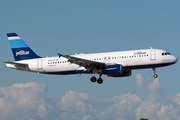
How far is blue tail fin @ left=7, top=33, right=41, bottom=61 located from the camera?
193ft

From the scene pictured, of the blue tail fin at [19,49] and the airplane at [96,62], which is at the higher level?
the blue tail fin at [19,49]

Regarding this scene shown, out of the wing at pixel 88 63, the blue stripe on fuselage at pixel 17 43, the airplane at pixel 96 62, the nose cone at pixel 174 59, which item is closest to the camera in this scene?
the wing at pixel 88 63

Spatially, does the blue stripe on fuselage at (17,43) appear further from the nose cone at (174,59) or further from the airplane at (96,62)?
the nose cone at (174,59)

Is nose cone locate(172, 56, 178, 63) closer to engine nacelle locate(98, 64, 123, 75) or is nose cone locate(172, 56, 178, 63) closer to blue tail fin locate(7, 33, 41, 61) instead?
engine nacelle locate(98, 64, 123, 75)

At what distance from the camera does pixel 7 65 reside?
189ft

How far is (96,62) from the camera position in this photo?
51.4 meters

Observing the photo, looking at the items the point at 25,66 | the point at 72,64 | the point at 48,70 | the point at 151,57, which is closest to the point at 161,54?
the point at 151,57

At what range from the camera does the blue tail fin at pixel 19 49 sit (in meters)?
58.7

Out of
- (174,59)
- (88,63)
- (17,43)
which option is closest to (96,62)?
(88,63)

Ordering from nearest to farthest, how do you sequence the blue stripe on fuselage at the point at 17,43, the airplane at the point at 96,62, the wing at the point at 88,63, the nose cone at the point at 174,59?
the wing at the point at 88,63, the airplane at the point at 96,62, the nose cone at the point at 174,59, the blue stripe on fuselage at the point at 17,43

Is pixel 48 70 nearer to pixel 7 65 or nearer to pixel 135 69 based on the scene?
pixel 7 65

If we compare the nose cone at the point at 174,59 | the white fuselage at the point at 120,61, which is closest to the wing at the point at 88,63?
the white fuselage at the point at 120,61

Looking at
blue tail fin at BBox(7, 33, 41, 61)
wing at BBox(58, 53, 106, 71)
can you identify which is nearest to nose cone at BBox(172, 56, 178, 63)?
wing at BBox(58, 53, 106, 71)

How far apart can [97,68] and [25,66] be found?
528 inches
